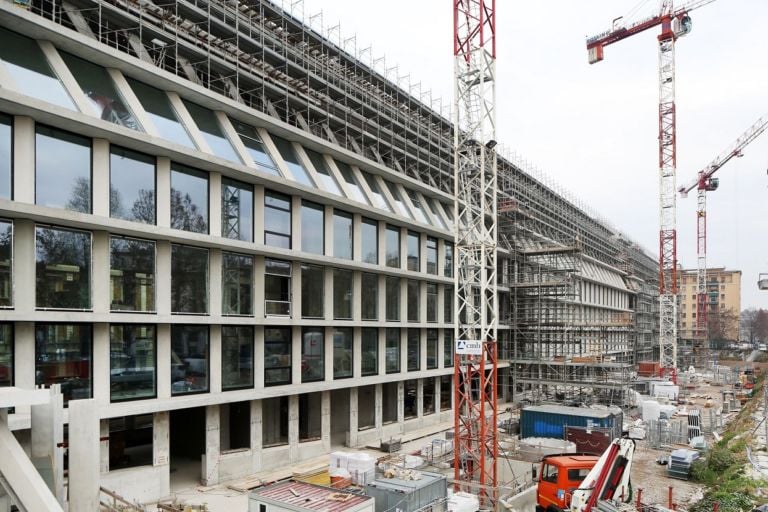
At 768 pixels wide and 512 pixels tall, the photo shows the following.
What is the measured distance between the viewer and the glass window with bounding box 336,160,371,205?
2936 centimetres

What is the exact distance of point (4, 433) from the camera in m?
8.30

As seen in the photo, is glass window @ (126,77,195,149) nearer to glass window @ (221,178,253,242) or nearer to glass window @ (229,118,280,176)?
glass window @ (221,178,253,242)

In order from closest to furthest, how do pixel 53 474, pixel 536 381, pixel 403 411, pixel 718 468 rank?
1. pixel 53 474
2. pixel 718 468
3. pixel 403 411
4. pixel 536 381

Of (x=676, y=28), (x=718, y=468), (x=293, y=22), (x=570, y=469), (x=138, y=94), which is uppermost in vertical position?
(x=676, y=28)

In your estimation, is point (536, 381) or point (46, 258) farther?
point (536, 381)

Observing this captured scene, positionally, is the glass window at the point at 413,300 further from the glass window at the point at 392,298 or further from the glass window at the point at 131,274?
the glass window at the point at 131,274

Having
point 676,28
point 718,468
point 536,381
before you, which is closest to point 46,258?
point 718,468

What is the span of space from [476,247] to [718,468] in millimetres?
13662

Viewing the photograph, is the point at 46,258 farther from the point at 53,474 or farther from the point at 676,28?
the point at 676,28

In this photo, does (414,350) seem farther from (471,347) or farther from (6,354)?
(6,354)

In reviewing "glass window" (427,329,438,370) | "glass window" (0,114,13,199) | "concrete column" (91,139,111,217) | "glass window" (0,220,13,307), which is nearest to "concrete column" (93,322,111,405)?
"glass window" (0,220,13,307)

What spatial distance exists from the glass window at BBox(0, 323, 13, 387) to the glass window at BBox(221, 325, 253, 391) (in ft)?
24.3

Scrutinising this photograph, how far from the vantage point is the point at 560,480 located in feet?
60.0

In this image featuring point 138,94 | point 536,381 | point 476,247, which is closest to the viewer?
point 138,94
